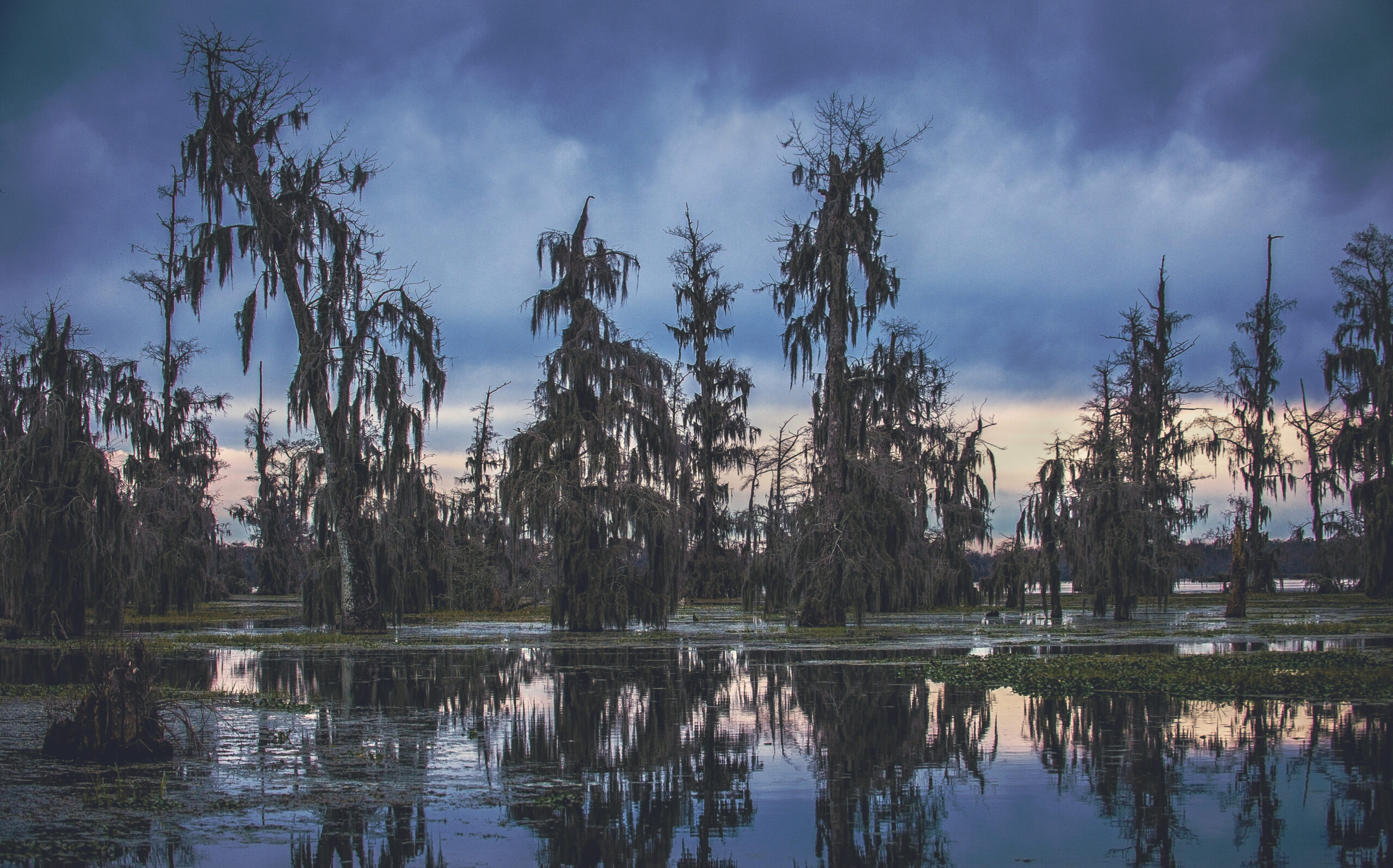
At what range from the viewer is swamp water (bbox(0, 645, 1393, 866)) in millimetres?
6344

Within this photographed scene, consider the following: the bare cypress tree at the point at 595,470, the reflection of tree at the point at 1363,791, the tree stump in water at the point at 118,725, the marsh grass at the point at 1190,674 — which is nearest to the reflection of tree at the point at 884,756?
the marsh grass at the point at 1190,674

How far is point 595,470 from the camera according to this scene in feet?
94.4

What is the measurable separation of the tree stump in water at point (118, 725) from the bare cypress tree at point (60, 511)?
→ 18.2m

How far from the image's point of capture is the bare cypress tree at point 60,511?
25.3 m

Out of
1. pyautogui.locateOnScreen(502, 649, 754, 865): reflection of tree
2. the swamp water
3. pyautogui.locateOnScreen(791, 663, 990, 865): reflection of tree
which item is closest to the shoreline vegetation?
the swamp water

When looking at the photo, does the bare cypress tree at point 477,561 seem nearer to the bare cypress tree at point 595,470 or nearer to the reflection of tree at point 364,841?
the bare cypress tree at point 595,470

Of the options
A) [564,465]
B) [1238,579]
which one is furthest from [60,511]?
[1238,579]

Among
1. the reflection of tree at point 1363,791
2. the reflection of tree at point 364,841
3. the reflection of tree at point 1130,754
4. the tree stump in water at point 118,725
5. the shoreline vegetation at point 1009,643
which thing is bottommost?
the shoreline vegetation at point 1009,643

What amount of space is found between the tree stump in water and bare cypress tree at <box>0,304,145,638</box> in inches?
716

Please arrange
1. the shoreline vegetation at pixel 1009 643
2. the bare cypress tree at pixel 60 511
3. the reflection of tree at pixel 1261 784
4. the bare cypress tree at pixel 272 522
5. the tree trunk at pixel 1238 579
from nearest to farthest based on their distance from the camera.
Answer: the reflection of tree at pixel 1261 784, the shoreline vegetation at pixel 1009 643, the bare cypress tree at pixel 60 511, the tree trunk at pixel 1238 579, the bare cypress tree at pixel 272 522

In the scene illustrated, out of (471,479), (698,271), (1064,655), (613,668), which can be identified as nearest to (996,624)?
(1064,655)

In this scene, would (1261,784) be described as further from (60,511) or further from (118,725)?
(60,511)

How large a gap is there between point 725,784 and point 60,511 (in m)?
22.7

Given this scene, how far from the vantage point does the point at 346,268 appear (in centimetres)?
2811
